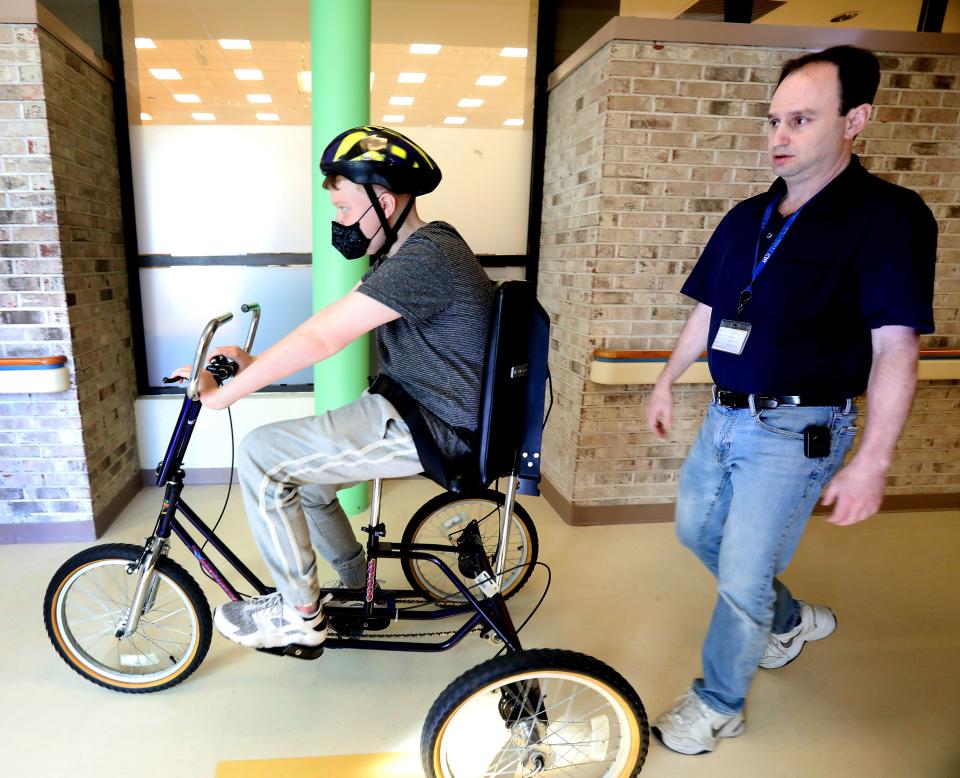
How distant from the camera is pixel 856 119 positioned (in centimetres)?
152

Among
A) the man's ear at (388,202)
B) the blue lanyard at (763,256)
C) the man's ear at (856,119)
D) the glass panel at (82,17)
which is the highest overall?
the glass panel at (82,17)

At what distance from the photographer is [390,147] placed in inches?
65.0

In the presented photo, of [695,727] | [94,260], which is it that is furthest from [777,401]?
[94,260]

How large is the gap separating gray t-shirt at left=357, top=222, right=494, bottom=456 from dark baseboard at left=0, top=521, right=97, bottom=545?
85.1 inches

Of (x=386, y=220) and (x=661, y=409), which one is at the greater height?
(x=386, y=220)

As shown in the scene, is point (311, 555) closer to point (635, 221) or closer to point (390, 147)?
point (390, 147)

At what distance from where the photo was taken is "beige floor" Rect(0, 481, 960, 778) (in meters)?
1.84

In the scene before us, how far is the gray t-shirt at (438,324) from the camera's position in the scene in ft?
5.07

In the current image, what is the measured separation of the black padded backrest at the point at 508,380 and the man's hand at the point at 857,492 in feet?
2.47

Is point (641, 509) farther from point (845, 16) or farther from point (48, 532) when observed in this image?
point (845, 16)

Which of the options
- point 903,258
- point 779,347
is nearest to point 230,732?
point 779,347

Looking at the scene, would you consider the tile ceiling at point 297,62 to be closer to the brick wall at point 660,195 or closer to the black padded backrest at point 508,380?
the brick wall at point 660,195

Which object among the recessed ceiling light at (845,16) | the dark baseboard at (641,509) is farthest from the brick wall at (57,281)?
the recessed ceiling light at (845,16)

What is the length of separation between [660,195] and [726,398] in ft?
5.14
